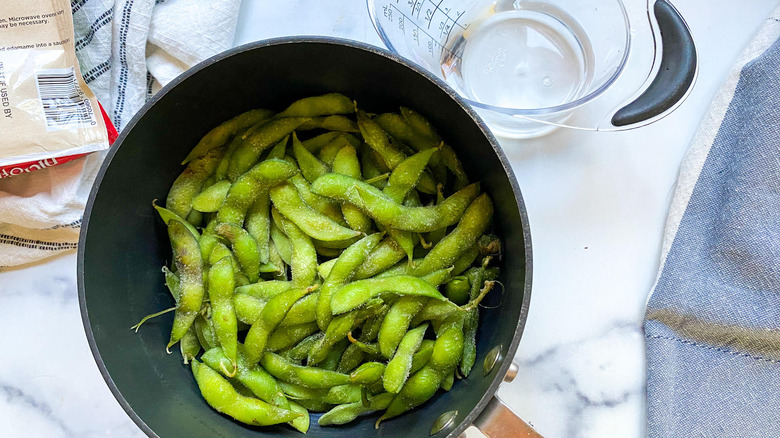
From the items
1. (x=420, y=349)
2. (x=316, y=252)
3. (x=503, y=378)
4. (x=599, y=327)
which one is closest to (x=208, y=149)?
(x=316, y=252)

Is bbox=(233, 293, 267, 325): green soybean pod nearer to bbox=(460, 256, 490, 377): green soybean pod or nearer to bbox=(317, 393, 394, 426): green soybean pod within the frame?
bbox=(317, 393, 394, 426): green soybean pod

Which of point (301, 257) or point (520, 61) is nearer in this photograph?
point (301, 257)

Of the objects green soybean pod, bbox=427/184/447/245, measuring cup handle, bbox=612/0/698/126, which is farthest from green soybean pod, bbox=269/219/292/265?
measuring cup handle, bbox=612/0/698/126

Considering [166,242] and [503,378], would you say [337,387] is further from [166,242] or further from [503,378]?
[166,242]

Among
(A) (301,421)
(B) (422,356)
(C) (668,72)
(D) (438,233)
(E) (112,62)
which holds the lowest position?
(A) (301,421)

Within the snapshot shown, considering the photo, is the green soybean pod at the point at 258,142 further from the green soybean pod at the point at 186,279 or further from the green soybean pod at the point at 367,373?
the green soybean pod at the point at 367,373

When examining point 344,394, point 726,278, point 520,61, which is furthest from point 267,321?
point 726,278

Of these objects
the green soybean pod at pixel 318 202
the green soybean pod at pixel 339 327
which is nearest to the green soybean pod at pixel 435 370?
the green soybean pod at pixel 339 327

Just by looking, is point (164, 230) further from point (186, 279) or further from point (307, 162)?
point (307, 162)
